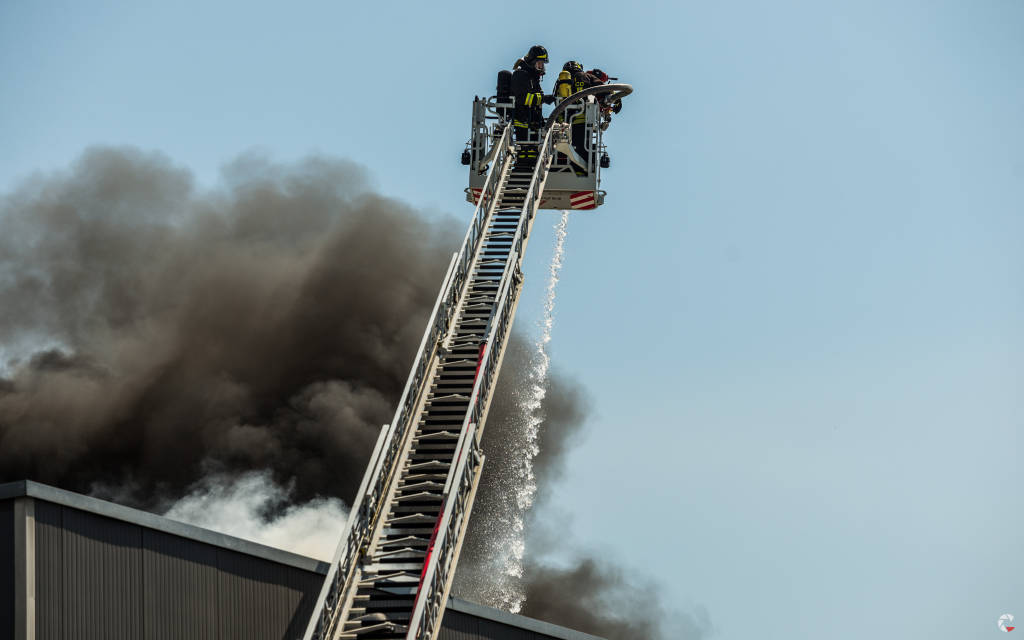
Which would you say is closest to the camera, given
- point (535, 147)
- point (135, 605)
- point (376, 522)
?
point (135, 605)

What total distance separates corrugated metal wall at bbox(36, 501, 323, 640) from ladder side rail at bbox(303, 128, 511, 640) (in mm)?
925

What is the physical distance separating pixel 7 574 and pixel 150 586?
1.97m

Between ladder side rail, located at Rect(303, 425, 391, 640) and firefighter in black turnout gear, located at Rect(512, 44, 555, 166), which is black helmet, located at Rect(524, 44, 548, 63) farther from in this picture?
ladder side rail, located at Rect(303, 425, 391, 640)

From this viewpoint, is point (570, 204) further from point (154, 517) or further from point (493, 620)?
point (154, 517)

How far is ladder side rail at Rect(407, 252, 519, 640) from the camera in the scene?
16328 mm

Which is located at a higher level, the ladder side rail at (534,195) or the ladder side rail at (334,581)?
the ladder side rail at (534,195)

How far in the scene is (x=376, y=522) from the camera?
59.5ft

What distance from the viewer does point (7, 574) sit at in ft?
51.4

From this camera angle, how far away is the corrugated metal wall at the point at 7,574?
51.2ft

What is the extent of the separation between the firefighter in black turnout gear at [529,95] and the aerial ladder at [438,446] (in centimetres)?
95

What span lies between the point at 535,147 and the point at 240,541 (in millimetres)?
13251

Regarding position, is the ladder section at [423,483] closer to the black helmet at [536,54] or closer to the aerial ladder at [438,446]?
the aerial ladder at [438,446]

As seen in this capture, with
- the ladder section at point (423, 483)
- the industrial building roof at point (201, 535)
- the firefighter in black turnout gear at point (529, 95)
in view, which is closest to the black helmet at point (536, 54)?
the firefighter in black turnout gear at point (529, 95)

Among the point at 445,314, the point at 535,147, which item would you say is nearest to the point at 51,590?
the point at 445,314
